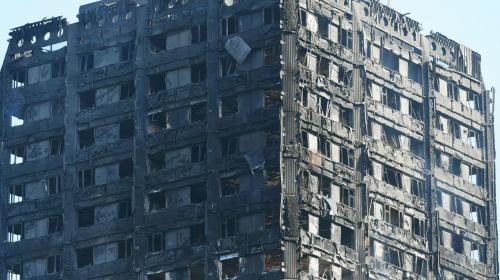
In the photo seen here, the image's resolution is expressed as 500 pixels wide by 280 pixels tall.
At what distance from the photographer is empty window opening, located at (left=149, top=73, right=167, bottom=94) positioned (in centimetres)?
17200

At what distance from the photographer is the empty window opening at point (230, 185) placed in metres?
164

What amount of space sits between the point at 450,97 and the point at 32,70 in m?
35.1

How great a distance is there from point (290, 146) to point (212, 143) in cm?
694

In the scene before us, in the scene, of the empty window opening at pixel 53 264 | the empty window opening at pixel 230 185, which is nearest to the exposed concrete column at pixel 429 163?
the empty window opening at pixel 230 185

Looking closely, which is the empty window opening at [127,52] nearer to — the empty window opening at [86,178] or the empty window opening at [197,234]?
the empty window opening at [86,178]

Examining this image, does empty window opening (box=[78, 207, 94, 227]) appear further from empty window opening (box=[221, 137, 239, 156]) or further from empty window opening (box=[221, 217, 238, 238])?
empty window opening (box=[221, 217, 238, 238])

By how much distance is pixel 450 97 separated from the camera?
185 m

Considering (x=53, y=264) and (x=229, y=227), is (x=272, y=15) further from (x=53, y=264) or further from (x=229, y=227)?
(x=53, y=264)

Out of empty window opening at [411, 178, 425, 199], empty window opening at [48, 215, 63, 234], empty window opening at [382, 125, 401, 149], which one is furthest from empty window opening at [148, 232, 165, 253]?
empty window opening at [411, 178, 425, 199]

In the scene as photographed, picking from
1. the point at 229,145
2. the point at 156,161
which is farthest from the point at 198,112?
the point at 156,161

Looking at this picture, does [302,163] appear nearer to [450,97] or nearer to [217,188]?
[217,188]

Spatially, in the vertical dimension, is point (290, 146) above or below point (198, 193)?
above

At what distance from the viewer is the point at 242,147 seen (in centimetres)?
16450

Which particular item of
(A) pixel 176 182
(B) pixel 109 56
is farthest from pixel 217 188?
(B) pixel 109 56
